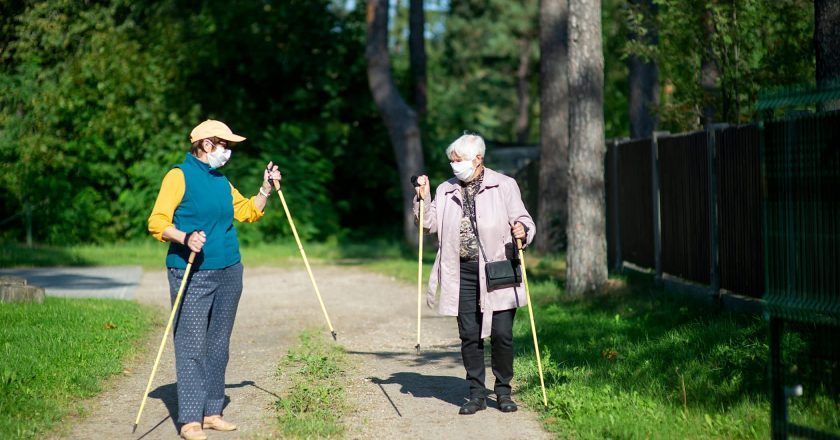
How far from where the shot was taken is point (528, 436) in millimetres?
7027

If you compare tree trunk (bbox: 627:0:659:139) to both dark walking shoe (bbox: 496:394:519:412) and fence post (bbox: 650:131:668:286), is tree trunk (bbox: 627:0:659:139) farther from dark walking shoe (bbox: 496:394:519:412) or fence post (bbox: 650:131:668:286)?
dark walking shoe (bbox: 496:394:519:412)

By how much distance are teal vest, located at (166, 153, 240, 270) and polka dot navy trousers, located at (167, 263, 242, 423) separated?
0.07m

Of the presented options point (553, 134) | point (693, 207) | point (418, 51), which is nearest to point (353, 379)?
point (693, 207)

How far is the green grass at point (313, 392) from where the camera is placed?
23.4ft

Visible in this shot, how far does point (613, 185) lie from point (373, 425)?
946 cm

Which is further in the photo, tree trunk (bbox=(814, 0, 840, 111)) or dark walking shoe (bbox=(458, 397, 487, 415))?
tree trunk (bbox=(814, 0, 840, 111))

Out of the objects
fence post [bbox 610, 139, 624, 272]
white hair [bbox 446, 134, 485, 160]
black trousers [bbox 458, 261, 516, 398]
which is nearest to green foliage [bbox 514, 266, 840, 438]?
black trousers [bbox 458, 261, 516, 398]

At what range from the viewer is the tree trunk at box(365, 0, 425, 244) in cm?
2170

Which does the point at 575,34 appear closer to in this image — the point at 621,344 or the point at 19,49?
the point at 621,344

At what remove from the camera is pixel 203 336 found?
23.6 ft

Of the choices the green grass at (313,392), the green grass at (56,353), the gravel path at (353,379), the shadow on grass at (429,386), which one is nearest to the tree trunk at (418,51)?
the gravel path at (353,379)

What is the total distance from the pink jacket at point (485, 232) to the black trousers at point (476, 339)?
0.07 meters

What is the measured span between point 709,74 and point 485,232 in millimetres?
8837

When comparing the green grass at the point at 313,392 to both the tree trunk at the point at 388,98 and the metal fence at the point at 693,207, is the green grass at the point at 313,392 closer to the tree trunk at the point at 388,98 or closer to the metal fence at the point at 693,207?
the metal fence at the point at 693,207
